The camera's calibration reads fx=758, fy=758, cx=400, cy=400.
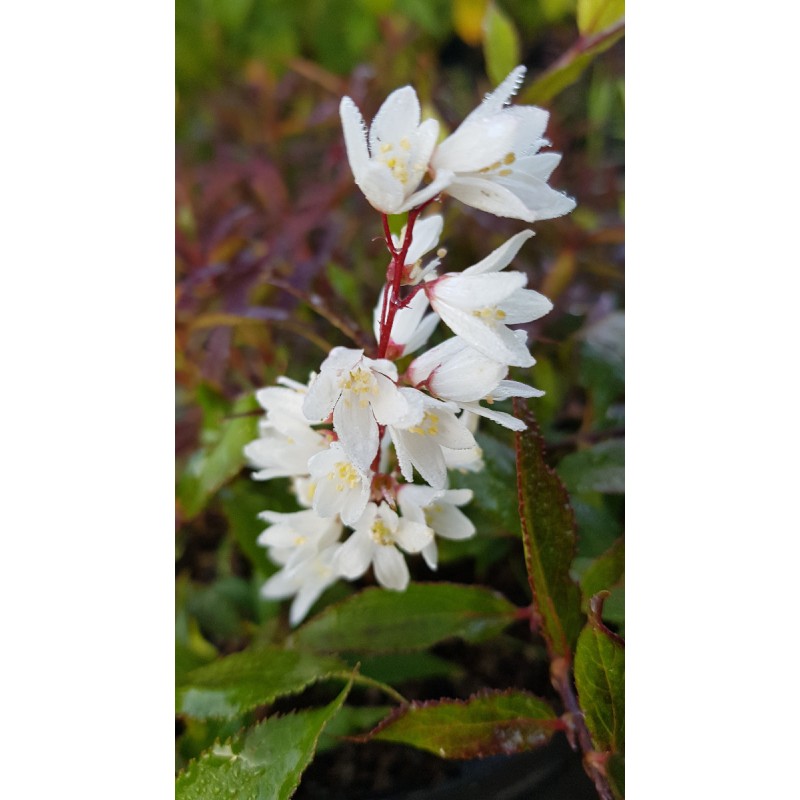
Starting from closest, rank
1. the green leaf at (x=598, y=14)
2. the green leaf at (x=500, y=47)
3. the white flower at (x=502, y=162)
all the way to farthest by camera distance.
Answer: the white flower at (x=502, y=162) → the green leaf at (x=598, y=14) → the green leaf at (x=500, y=47)

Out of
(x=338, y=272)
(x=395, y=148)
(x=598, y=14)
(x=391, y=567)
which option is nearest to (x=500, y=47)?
(x=598, y=14)

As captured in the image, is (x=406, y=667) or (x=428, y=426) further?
(x=406, y=667)

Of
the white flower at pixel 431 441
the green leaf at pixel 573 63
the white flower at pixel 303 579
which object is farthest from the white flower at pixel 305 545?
the green leaf at pixel 573 63

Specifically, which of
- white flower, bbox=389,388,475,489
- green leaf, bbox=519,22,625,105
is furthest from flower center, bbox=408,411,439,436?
green leaf, bbox=519,22,625,105

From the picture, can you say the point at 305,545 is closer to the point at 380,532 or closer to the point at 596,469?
the point at 380,532

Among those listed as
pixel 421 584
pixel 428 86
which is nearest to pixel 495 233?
pixel 428 86

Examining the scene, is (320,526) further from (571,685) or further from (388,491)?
(571,685)

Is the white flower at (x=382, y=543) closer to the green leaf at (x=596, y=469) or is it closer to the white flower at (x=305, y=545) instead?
the white flower at (x=305, y=545)
